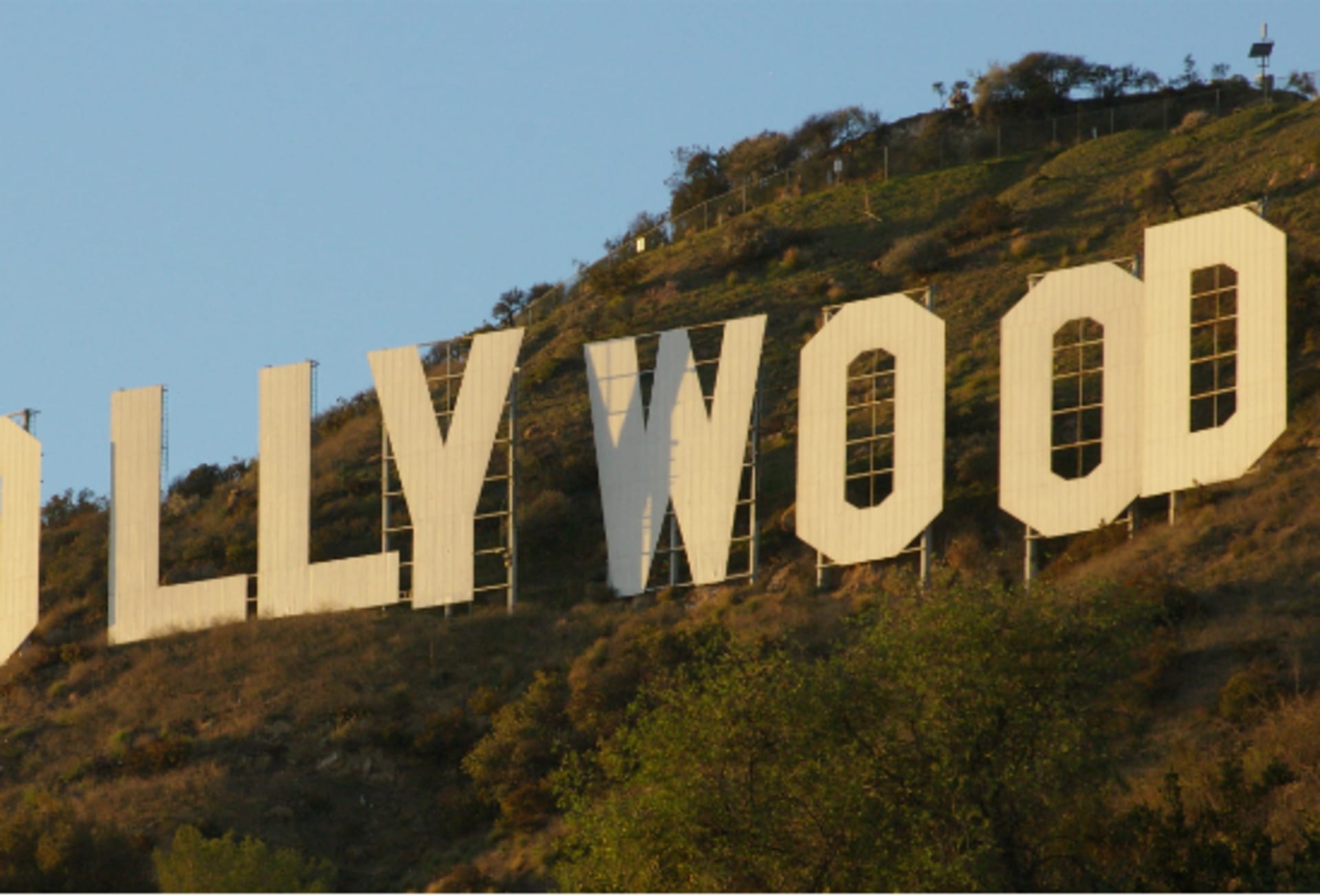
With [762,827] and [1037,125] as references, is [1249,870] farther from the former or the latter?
[1037,125]

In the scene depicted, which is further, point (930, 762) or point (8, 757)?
point (8, 757)

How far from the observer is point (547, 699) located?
38.0 m

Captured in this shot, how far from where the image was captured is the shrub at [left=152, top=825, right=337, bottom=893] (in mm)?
30094

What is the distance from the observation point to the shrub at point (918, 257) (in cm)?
5841

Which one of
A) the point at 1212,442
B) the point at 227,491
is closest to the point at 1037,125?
the point at 227,491

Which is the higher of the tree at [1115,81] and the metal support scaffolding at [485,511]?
the tree at [1115,81]

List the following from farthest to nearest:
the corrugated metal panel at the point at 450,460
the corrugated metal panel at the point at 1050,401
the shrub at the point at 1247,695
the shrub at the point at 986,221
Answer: the shrub at the point at 986,221, the corrugated metal panel at the point at 450,460, the corrugated metal panel at the point at 1050,401, the shrub at the point at 1247,695

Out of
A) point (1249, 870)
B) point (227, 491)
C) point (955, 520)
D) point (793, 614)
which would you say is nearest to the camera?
point (1249, 870)

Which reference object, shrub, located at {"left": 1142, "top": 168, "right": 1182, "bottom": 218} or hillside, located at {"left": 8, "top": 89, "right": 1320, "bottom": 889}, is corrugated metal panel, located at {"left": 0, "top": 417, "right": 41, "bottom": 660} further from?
shrub, located at {"left": 1142, "top": 168, "right": 1182, "bottom": 218}

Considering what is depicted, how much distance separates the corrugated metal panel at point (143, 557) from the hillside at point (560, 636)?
2.11ft

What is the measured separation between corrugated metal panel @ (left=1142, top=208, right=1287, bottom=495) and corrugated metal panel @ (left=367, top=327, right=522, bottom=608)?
13.0m

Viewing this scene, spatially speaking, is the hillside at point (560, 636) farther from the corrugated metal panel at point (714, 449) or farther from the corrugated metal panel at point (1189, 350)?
the corrugated metal panel at point (1189, 350)

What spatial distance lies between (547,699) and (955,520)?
984cm

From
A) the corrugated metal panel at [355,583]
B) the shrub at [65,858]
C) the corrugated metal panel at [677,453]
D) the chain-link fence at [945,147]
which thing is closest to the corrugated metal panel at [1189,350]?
the corrugated metal panel at [677,453]
